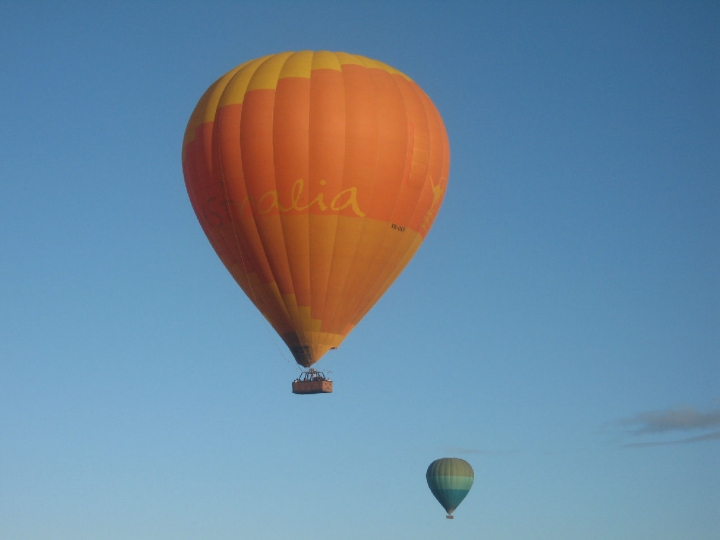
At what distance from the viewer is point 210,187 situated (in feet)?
156

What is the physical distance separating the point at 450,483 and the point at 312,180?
105 ft

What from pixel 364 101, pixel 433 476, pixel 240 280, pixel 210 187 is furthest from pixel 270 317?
pixel 433 476

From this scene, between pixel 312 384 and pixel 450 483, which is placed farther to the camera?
pixel 450 483

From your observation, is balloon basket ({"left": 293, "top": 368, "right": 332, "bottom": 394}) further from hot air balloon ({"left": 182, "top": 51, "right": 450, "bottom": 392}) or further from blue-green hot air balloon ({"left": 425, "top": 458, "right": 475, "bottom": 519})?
blue-green hot air balloon ({"left": 425, "top": 458, "right": 475, "bottom": 519})

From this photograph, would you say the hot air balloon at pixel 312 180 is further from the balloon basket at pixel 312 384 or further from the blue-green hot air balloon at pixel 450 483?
the blue-green hot air balloon at pixel 450 483

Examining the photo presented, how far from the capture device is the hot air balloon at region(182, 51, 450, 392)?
151ft

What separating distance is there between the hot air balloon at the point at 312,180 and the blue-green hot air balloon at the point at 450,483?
2727 centimetres

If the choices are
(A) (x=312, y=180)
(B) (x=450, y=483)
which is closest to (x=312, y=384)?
(A) (x=312, y=180)

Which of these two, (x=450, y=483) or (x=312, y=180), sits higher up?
(x=312, y=180)

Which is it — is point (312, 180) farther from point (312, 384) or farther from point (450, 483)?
point (450, 483)

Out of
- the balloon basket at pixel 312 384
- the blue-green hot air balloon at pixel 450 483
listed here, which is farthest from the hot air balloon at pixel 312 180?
the blue-green hot air balloon at pixel 450 483

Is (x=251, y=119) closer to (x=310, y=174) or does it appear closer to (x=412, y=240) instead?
(x=310, y=174)

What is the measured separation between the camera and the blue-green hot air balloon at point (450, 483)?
242ft

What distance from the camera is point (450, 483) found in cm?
7356
